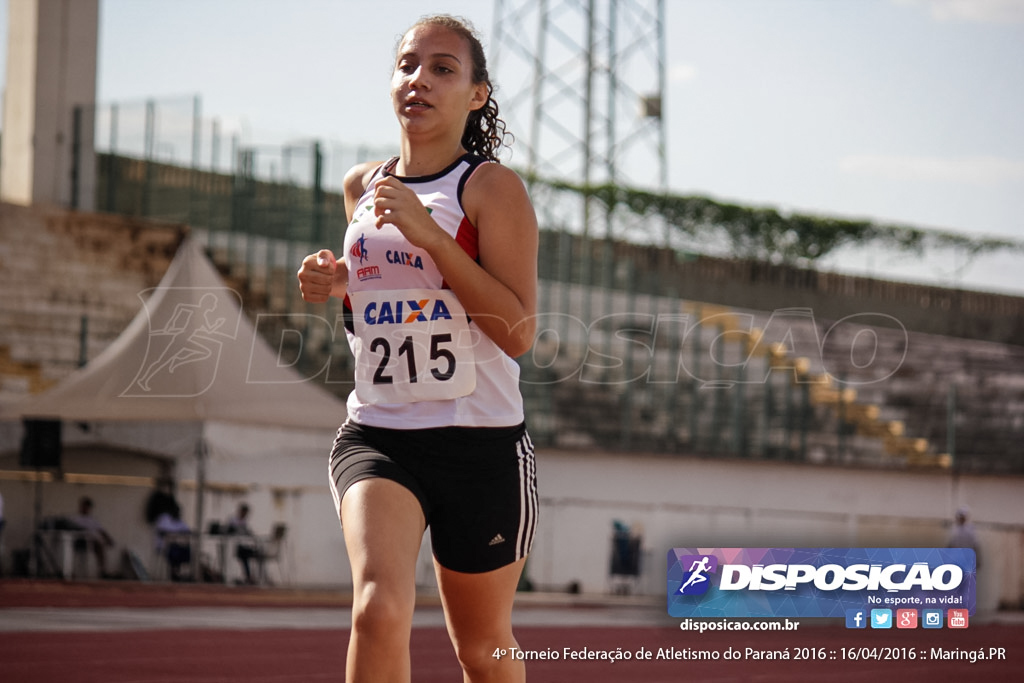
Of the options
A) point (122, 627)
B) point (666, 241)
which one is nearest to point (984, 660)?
point (122, 627)

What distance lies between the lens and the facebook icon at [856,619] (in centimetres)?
652

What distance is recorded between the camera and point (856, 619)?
260 inches

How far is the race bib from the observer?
3555 mm

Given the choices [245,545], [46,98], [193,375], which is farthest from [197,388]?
[46,98]

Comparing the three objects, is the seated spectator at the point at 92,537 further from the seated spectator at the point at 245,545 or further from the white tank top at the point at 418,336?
the white tank top at the point at 418,336

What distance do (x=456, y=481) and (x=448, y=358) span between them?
0.32 meters

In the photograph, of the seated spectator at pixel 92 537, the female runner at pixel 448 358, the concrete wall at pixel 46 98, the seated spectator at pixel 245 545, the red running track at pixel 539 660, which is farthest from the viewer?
the concrete wall at pixel 46 98

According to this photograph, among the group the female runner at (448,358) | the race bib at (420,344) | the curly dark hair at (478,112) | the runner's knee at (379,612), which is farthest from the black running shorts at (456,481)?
the curly dark hair at (478,112)

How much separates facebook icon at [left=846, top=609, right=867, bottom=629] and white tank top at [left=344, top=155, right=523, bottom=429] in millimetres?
3453

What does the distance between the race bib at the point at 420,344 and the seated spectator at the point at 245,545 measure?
13075 millimetres

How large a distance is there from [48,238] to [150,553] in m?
5.47

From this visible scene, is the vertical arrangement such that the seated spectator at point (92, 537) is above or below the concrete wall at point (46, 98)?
below

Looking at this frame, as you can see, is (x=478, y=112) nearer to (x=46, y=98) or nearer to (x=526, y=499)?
(x=526, y=499)

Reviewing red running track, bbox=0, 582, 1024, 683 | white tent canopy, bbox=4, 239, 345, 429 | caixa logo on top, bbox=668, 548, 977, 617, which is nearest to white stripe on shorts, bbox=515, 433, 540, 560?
caixa logo on top, bbox=668, 548, 977, 617
